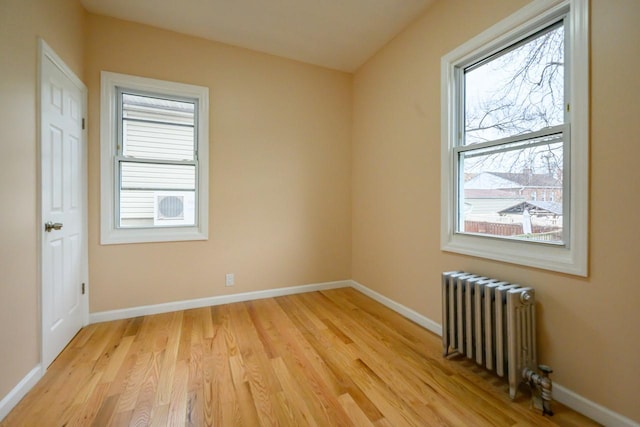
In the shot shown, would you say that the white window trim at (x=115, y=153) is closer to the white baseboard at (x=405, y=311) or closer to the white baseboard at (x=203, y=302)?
the white baseboard at (x=203, y=302)

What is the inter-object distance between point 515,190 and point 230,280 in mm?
2834

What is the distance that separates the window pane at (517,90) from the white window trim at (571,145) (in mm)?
107

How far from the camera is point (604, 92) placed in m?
1.42

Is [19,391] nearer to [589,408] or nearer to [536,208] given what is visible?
[589,408]

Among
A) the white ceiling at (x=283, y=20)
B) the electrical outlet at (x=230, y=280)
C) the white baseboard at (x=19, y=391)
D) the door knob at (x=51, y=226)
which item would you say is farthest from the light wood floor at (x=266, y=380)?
the white ceiling at (x=283, y=20)

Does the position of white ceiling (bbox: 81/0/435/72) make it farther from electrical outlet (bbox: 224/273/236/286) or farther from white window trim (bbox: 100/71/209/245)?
electrical outlet (bbox: 224/273/236/286)

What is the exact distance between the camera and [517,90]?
1.93 meters

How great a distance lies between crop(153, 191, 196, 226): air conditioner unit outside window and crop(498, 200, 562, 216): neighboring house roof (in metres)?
2.93

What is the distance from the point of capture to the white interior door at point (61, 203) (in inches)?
73.7

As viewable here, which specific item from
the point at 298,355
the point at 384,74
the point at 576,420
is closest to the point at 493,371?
the point at 576,420

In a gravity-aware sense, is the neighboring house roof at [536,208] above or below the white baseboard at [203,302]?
above

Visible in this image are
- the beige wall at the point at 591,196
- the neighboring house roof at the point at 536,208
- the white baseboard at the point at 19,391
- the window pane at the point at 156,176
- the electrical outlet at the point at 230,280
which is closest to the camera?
the beige wall at the point at 591,196

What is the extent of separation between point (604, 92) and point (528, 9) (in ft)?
2.41

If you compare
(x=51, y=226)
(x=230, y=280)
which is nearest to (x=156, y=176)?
(x=51, y=226)
